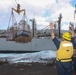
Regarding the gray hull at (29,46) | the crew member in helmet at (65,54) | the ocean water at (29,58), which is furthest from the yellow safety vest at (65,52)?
the gray hull at (29,46)

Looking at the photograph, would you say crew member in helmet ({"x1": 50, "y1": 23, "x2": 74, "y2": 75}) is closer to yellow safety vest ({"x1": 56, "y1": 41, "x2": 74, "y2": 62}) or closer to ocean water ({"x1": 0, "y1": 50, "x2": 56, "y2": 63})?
yellow safety vest ({"x1": 56, "y1": 41, "x2": 74, "y2": 62})

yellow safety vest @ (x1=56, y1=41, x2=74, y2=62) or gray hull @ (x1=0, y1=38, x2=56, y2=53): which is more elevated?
yellow safety vest @ (x1=56, y1=41, x2=74, y2=62)

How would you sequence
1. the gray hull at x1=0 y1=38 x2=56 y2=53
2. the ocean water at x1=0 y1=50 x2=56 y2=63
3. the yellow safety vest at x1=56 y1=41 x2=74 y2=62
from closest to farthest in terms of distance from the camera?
the yellow safety vest at x1=56 y1=41 x2=74 y2=62
the ocean water at x1=0 y1=50 x2=56 y2=63
the gray hull at x1=0 y1=38 x2=56 y2=53

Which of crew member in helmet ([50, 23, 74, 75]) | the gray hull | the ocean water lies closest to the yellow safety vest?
crew member in helmet ([50, 23, 74, 75])

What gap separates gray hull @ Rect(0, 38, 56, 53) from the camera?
203 ft

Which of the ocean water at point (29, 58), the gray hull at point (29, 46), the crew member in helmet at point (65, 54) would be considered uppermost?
the crew member in helmet at point (65, 54)

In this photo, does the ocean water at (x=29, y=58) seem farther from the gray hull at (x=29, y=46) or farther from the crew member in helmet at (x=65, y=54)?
the gray hull at (x=29, y=46)

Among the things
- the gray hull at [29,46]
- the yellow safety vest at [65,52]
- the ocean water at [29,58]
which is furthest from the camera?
the gray hull at [29,46]

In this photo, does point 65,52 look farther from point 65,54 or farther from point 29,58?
point 29,58

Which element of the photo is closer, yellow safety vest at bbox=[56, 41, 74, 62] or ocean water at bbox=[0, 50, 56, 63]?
yellow safety vest at bbox=[56, 41, 74, 62]

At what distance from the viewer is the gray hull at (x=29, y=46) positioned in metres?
61.8

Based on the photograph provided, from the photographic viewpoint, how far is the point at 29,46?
63.0 m

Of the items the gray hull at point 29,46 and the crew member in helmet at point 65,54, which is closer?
the crew member in helmet at point 65,54

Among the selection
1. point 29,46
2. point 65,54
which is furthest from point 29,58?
point 29,46
